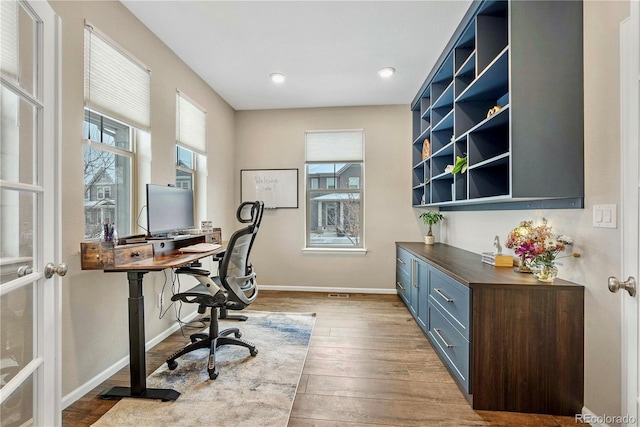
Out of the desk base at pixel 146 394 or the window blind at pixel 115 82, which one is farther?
the window blind at pixel 115 82

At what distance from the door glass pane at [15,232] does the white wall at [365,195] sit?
131 inches

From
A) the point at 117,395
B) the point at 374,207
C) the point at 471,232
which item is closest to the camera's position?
the point at 117,395

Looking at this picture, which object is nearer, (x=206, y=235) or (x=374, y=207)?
(x=206, y=235)

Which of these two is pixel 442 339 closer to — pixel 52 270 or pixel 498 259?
pixel 498 259

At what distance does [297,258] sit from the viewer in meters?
4.38

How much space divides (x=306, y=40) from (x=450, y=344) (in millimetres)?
2807

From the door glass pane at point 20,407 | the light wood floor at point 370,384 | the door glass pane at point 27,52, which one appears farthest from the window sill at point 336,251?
the door glass pane at point 27,52

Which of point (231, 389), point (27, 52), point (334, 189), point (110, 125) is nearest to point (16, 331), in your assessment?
point (27, 52)

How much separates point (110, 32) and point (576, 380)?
12.5ft

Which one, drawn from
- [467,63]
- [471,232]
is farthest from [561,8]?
[471,232]

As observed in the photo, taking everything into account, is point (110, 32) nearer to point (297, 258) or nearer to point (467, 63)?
point (467, 63)

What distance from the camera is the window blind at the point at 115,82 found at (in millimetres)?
1942

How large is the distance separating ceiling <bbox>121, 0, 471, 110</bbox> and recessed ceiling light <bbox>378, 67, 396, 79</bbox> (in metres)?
0.05

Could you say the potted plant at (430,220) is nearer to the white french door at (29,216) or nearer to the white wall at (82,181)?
the white wall at (82,181)
